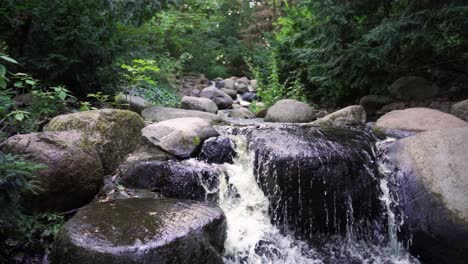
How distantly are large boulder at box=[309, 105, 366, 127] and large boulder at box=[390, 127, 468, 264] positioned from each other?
5.52 ft

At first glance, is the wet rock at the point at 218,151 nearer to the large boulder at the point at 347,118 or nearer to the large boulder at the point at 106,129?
the large boulder at the point at 106,129

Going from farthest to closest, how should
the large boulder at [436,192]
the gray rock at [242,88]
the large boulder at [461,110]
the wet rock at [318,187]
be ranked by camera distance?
the gray rock at [242,88], the large boulder at [461,110], the wet rock at [318,187], the large boulder at [436,192]

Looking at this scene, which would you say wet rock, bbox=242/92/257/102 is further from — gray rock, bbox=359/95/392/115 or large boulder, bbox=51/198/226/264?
large boulder, bbox=51/198/226/264

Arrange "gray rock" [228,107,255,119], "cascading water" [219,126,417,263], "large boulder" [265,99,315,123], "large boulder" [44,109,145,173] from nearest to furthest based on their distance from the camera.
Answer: "cascading water" [219,126,417,263]
"large boulder" [44,109,145,173]
"large boulder" [265,99,315,123]
"gray rock" [228,107,255,119]

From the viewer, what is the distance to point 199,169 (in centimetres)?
437

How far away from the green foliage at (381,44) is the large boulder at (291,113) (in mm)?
747

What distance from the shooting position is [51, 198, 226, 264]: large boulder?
2674 millimetres

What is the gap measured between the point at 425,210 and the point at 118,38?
19.9 feet

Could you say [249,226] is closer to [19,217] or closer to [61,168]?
[61,168]

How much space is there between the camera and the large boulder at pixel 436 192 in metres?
3.60

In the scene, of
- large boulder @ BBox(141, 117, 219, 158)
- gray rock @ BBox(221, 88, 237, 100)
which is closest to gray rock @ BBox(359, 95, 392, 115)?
large boulder @ BBox(141, 117, 219, 158)

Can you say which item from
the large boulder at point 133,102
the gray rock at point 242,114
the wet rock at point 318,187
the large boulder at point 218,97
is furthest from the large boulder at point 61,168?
the large boulder at point 218,97

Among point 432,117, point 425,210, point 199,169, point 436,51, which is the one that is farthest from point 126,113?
point 436,51

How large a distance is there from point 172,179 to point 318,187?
1.78 meters
